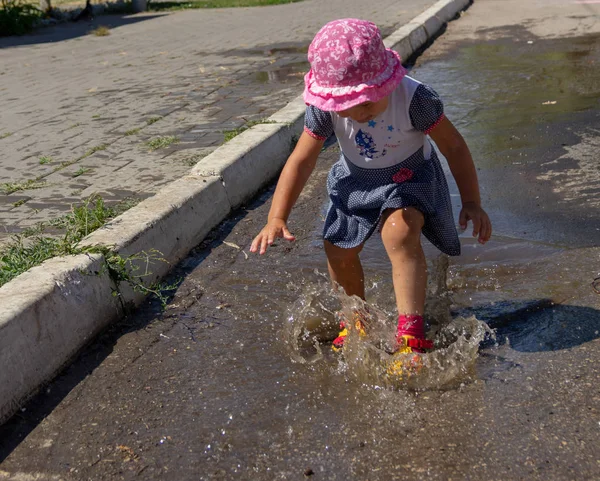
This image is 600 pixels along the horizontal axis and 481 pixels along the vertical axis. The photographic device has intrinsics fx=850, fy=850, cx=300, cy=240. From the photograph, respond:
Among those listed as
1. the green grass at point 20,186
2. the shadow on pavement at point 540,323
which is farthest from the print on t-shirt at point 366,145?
the green grass at point 20,186

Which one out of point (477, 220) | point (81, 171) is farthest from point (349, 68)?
point (81, 171)

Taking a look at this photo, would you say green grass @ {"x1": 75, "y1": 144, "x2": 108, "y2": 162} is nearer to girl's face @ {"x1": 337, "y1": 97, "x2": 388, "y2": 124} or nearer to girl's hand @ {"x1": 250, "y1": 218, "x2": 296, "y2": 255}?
girl's hand @ {"x1": 250, "y1": 218, "x2": 296, "y2": 255}

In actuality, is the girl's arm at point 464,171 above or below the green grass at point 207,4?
above

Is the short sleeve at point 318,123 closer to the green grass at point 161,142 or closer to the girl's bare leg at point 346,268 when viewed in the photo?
the girl's bare leg at point 346,268

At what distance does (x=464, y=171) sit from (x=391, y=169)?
0.89ft

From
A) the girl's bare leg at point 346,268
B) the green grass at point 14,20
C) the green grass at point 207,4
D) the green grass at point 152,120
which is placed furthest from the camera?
the green grass at point 207,4

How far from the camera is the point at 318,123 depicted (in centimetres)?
313

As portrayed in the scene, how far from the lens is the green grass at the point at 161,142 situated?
18.7ft

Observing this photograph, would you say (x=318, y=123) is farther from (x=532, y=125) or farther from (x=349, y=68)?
(x=532, y=125)

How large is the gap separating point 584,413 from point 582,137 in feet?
11.6

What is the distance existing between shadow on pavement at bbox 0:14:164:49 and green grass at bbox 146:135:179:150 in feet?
27.1

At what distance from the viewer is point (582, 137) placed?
572 cm

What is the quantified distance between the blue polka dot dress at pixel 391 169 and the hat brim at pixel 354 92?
0.68 ft

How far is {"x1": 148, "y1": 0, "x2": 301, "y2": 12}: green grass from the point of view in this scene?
17.1 meters
